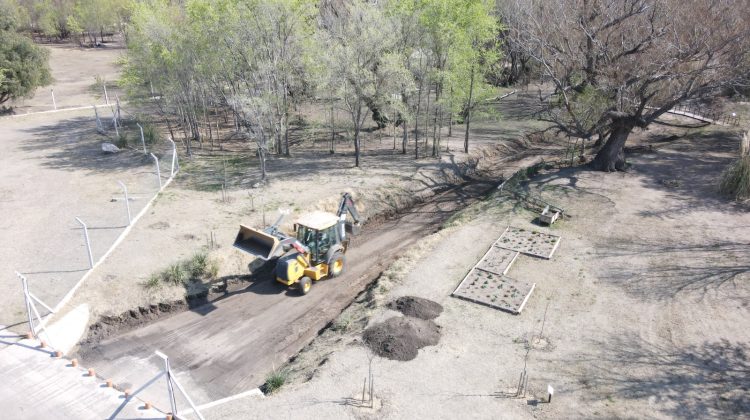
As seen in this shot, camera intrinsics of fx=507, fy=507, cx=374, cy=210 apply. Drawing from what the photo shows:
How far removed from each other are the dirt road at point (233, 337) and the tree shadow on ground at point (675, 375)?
7.69m

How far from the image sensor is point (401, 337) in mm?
13484

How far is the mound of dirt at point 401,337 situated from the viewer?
13.1 meters

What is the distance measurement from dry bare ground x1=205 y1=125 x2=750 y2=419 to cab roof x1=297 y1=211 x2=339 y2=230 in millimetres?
2596

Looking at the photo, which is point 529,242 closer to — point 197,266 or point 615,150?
point 615,150

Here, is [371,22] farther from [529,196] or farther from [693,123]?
[693,123]

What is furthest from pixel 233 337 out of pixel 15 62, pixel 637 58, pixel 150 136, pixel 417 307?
pixel 15 62

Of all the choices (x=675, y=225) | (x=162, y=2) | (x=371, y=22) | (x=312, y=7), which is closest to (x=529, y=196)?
(x=675, y=225)

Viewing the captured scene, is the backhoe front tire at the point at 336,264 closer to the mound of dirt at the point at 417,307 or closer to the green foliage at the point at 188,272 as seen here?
the mound of dirt at the point at 417,307

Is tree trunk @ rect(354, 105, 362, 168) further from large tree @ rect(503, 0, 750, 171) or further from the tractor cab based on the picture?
the tractor cab

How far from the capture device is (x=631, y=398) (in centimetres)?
1145

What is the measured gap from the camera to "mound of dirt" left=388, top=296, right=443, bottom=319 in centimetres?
1478

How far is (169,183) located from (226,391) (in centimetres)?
1410

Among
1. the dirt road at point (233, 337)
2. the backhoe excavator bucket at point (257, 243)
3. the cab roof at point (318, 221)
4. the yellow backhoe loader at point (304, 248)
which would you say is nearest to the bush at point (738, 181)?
the dirt road at point (233, 337)

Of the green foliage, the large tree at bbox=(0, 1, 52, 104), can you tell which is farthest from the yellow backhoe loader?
the large tree at bbox=(0, 1, 52, 104)
